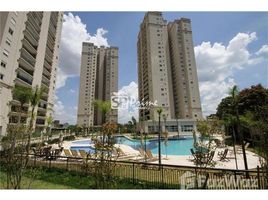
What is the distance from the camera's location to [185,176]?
5.50 metres

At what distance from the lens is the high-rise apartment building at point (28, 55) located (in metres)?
20.8

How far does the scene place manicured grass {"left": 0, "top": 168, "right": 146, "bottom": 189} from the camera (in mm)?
5616

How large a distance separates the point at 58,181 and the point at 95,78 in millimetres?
77700

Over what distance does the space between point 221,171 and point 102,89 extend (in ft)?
255

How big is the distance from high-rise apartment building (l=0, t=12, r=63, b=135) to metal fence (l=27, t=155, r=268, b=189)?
1113cm

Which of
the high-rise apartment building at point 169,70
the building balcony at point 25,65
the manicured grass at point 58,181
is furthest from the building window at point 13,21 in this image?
the high-rise apartment building at point 169,70

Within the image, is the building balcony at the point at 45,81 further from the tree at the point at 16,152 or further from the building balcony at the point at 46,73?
the tree at the point at 16,152

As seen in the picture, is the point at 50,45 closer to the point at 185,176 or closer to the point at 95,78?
the point at 185,176

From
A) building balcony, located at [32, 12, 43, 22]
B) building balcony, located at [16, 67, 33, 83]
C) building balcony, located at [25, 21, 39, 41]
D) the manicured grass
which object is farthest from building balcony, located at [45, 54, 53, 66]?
the manicured grass

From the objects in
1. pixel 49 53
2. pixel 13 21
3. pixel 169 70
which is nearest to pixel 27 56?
pixel 13 21

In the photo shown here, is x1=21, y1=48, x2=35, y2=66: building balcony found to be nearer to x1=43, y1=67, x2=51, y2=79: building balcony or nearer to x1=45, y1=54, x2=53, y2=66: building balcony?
x1=43, y1=67, x2=51, y2=79: building balcony

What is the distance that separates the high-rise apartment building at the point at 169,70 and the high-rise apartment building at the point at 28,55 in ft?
80.8
